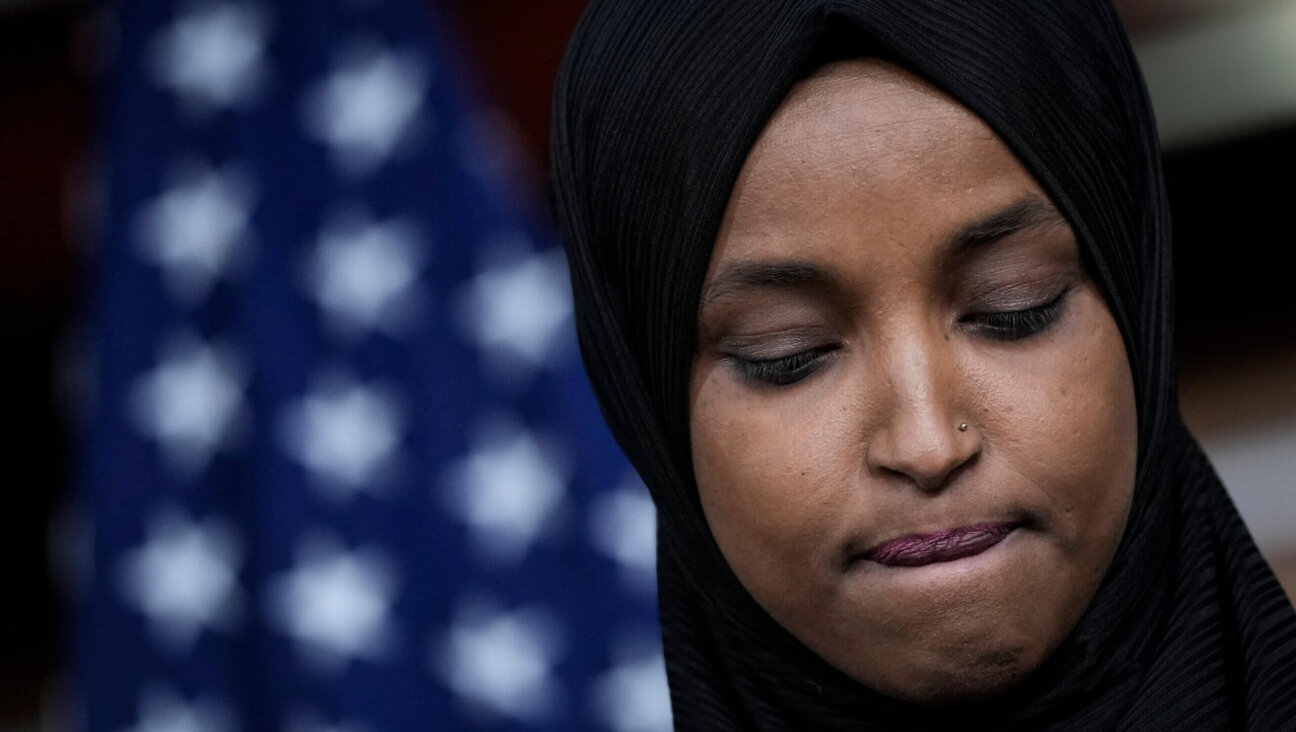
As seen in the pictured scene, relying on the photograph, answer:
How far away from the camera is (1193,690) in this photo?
1009 mm

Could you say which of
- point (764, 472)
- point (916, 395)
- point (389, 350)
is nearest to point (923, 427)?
point (916, 395)

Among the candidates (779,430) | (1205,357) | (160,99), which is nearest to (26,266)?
(160,99)

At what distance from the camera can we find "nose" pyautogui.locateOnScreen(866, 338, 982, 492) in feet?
2.91

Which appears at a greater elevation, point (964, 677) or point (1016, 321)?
point (1016, 321)

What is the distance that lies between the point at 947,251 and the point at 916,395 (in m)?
0.10

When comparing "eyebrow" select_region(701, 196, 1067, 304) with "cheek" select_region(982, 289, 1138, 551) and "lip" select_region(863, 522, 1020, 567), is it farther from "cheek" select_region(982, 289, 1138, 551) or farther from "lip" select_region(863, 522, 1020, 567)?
"lip" select_region(863, 522, 1020, 567)

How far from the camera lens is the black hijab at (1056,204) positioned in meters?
0.98

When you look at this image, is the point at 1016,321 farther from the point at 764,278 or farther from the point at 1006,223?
the point at 764,278

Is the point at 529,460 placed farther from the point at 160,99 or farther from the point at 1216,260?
the point at 1216,260

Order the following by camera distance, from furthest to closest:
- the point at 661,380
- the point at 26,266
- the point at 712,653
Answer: the point at 26,266
the point at 712,653
the point at 661,380

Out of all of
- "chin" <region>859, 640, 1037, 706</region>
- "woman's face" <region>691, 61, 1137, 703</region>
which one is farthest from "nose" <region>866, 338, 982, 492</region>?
"chin" <region>859, 640, 1037, 706</region>

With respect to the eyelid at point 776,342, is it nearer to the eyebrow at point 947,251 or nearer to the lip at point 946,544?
the eyebrow at point 947,251

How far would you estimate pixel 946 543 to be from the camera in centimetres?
91

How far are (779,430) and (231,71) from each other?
6.56 feet
